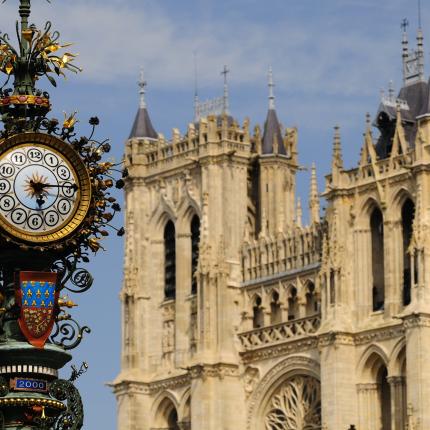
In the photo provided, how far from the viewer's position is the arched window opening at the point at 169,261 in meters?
68.8

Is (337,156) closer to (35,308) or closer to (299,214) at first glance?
(299,214)

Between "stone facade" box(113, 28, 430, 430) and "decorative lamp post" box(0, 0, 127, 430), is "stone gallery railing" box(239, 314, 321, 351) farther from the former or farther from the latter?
"decorative lamp post" box(0, 0, 127, 430)

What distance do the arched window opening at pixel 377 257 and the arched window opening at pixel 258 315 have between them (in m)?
6.43

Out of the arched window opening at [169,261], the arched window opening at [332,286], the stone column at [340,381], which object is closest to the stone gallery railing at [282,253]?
the arched window opening at [332,286]

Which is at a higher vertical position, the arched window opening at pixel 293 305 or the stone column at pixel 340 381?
the arched window opening at pixel 293 305

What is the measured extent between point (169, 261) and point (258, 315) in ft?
16.0

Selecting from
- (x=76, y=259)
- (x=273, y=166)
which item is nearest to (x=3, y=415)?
(x=76, y=259)

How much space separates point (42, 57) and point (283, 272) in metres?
54.3

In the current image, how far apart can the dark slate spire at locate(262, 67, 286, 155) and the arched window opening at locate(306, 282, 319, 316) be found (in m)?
6.27

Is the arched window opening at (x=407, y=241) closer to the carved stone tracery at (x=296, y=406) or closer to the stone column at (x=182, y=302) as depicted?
the carved stone tracery at (x=296, y=406)

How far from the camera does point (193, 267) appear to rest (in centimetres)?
6800

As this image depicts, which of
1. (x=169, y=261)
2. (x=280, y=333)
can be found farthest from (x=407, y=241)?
(x=169, y=261)

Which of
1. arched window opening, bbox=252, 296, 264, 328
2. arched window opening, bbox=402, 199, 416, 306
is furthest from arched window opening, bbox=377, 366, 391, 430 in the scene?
arched window opening, bbox=252, 296, 264, 328

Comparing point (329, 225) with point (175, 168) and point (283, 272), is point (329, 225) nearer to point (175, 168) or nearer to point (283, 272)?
point (283, 272)
